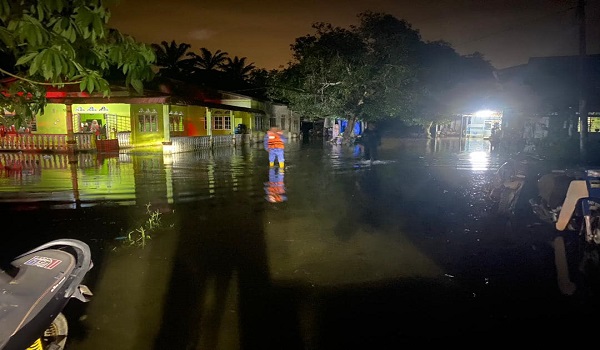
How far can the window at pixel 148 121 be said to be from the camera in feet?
88.7

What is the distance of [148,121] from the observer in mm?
27984

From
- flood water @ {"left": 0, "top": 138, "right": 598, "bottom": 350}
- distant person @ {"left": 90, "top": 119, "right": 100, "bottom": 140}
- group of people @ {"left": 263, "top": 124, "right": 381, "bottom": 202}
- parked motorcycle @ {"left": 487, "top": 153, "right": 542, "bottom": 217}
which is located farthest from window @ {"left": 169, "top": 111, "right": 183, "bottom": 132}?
parked motorcycle @ {"left": 487, "top": 153, "right": 542, "bottom": 217}

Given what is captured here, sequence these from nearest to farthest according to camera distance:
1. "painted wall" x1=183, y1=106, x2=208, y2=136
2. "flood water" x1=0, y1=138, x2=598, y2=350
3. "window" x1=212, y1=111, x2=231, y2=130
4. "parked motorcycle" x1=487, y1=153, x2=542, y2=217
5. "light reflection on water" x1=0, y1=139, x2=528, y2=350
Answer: "flood water" x1=0, y1=138, x2=598, y2=350
"light reflection on water" x1=0, y1=139, x2=528, y2=350
"parked motorcycle" x1=487, y1=153, x2=542, y2=217
"painted wall" x1=183, y1=106, x2=208, y2=136
"window" x1=212, y1=111, x2=231, y2=130

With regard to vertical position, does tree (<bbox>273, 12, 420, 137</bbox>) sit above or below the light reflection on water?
above

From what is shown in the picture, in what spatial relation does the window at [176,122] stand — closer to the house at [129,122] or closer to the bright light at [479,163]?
the house at [129,122]

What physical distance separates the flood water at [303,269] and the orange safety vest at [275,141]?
13.5 ft

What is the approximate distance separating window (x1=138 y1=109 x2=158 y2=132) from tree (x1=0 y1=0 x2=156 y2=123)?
81.8 ft

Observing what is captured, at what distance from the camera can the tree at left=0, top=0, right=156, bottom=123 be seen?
2570 mm

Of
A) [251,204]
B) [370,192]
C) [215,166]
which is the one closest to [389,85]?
[215,166]

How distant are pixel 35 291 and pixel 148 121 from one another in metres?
27.2

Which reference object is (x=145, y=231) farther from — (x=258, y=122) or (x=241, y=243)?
(x=258, y=122)

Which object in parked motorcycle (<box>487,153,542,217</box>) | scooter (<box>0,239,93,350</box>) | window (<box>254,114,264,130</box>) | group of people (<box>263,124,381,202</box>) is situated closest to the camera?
scooter (<box>0,239,93,350</box>)

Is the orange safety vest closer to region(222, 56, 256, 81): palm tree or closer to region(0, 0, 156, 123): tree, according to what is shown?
region(0, 0, 156, 123): tree

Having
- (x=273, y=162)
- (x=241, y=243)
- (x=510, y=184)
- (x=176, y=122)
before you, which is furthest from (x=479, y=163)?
(x=176, y=122)
